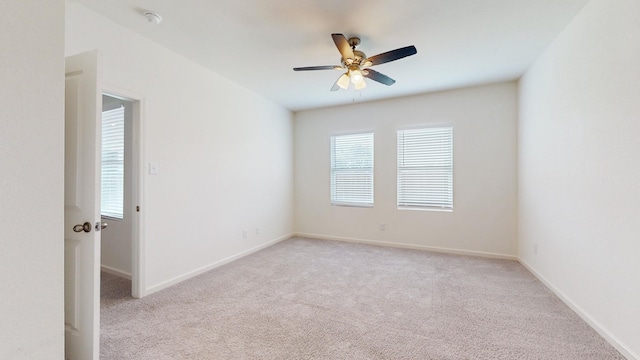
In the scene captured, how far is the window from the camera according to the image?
4838 mm

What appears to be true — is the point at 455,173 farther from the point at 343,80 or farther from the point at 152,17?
the point at 152,17

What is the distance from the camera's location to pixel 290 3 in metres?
2.08

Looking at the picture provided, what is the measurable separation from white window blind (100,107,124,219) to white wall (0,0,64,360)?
2598 mm

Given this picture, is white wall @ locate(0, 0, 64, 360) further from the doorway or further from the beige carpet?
the doorway

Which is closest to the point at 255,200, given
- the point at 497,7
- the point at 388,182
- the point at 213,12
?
the point at 388,182

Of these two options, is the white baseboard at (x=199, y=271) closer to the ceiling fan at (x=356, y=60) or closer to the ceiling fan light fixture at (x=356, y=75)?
the ceiling fan at (x=356, y=60)

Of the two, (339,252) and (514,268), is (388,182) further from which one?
(514,268)

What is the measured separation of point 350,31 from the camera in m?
2.45

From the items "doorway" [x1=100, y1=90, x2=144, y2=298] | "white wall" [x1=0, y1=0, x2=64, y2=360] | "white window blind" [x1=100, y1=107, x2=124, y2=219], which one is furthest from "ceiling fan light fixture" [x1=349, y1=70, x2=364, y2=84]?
"white window blind" [x1=100, y1=107, x2=124, y2=219]

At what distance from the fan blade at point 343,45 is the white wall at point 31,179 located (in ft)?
5.44

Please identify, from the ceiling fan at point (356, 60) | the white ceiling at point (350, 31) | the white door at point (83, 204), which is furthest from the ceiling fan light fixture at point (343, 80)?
the white door at point (83, 204)

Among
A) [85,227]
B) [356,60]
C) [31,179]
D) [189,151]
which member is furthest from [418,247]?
[31,179]

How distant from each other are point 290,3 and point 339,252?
3.39m

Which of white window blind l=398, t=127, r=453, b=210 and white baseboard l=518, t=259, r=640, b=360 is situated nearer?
white baseboard l=518, t=259, r=640, b=360
